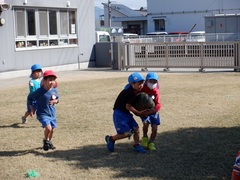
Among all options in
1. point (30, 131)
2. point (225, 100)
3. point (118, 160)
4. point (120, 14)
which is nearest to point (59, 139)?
point (30, 131)

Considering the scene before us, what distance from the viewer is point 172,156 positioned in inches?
262

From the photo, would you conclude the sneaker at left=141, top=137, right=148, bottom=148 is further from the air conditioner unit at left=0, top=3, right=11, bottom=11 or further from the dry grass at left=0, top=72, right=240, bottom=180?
the air conditioner unit at left=0, top=3, right=11, bottom=11

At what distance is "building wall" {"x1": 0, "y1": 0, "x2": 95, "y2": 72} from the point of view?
60.8ft

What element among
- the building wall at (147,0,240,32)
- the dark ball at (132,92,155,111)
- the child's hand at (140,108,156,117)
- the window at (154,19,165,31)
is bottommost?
the child's hand at (140,108,156,117)

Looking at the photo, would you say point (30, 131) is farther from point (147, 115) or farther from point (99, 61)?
point (99, 61)

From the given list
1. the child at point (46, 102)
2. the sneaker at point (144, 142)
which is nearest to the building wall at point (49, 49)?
the child at point (46, 102)

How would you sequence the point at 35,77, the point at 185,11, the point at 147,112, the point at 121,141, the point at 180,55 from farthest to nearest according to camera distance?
the point at 185,11 → the point at 180,55 → the point at 35,77 → the point at 121,141 → the point at 147,112

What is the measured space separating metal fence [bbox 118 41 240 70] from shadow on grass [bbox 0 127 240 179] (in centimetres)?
1135

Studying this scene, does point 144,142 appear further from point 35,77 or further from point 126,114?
point 35,77

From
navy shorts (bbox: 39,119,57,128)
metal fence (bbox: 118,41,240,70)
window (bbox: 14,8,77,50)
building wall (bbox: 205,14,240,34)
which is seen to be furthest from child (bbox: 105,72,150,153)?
building wall (bbox: 205,14,240,34)

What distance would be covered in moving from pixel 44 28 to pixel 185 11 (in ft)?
101

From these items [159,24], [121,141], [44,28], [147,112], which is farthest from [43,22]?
[159,24]

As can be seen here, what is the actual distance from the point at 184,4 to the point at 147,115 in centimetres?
4417

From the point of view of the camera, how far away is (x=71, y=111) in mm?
10594
